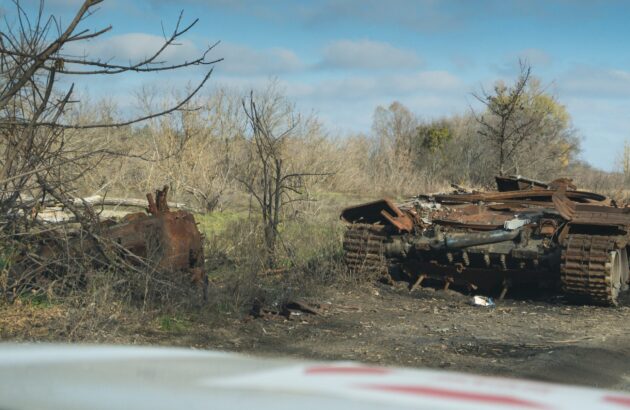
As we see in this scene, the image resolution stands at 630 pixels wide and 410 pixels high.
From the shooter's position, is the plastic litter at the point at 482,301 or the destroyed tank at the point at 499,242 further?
the plastic litter at the point at 482,301

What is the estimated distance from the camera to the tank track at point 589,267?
10086 millimetres

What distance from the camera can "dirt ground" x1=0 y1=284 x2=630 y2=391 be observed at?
7.07m

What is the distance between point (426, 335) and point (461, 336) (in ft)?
1.17

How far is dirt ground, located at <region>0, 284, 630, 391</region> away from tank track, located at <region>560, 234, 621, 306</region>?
0.28 m

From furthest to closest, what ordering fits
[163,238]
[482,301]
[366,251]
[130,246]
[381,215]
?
[381,215] < [366,251] < [482,301] < [163,238] < [130,246]

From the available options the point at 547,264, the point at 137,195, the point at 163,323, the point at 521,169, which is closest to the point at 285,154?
the point at 137,195

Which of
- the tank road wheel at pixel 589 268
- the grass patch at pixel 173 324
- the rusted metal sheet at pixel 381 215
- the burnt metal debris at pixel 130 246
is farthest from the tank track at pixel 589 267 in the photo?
the grass patch at pixel 173 324

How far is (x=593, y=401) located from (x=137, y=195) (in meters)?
23.8

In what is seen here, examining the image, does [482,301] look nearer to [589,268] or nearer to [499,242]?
[499,242]

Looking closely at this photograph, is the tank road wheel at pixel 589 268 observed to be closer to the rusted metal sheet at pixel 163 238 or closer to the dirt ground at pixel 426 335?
the dirt ground at pixel 426 335

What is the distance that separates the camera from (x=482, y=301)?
10.9 meters

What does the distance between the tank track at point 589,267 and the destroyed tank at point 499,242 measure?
12 mm

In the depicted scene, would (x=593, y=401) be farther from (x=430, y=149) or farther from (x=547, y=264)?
(x=430, y=149)

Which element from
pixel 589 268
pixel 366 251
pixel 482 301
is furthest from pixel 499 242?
pixel 366 251
